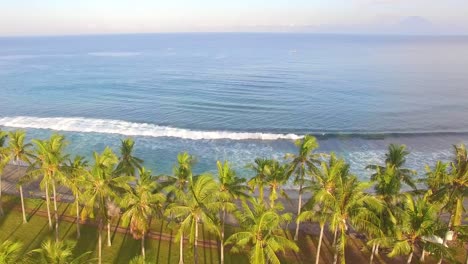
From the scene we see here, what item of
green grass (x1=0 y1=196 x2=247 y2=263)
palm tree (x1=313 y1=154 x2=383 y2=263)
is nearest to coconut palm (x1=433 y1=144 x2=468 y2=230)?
palm tree (x1=313 y1=154 x2=383 y2=263)

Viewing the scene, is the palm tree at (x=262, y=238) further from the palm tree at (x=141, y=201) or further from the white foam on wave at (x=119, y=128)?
the white foam on wave at (x=119, y=128)

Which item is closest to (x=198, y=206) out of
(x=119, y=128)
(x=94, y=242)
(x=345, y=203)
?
(x=345, y=203)

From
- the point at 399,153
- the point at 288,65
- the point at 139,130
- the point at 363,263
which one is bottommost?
the point at 363,263

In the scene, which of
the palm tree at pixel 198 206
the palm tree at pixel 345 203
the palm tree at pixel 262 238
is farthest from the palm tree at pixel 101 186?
the palm tree at pixel 345 203

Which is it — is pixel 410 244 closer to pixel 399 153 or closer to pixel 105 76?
pixel 399 153

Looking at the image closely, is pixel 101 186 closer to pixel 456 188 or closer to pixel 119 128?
pixel 456 188

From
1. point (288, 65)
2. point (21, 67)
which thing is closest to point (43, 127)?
point (21, 67)

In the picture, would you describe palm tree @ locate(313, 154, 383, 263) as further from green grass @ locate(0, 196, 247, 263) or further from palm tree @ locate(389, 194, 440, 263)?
green grass @ locate(0, 196, 247, 263)
